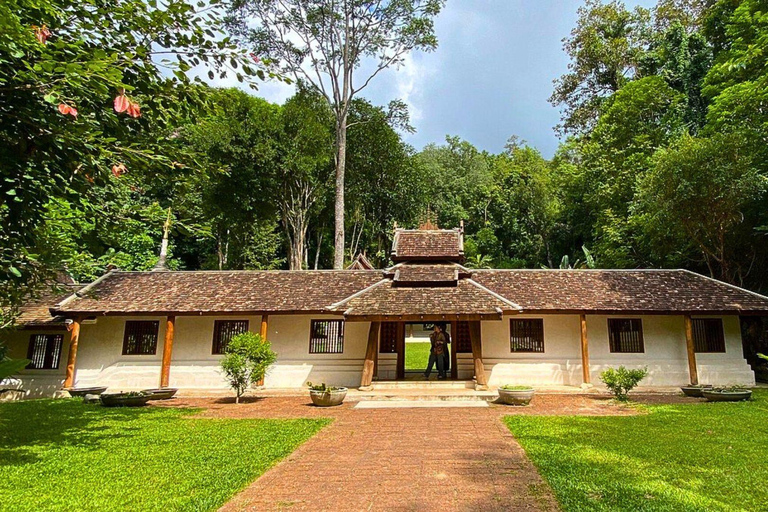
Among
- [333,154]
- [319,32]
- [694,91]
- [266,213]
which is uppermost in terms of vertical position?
[319,32]

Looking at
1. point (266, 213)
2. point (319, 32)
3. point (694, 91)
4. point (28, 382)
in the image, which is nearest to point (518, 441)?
point (28, 382)

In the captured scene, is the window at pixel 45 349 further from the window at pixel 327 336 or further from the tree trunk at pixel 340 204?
the tree trunk at pixel 340 204

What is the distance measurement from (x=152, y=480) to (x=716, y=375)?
51.0ft

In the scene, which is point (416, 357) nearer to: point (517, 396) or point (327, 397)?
point (517, 396)

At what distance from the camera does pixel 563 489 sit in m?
5.05

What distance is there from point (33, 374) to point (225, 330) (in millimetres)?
6415

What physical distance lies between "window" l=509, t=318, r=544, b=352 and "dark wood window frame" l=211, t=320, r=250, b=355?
8.81m

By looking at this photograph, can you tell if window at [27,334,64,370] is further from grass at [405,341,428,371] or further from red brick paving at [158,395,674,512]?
grass at [405,341,428,371]

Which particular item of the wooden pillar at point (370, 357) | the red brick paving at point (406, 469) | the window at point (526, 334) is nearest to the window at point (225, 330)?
the wooden pillar at point (370, 357)

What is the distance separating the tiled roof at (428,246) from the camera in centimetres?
1544

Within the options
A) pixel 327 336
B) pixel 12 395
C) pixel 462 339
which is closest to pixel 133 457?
pixel 327 336

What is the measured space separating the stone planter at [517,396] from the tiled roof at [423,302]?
81.2 inches

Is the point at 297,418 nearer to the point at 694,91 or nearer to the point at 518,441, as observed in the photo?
the point at 518,441

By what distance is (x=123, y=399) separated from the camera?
11.1 m
